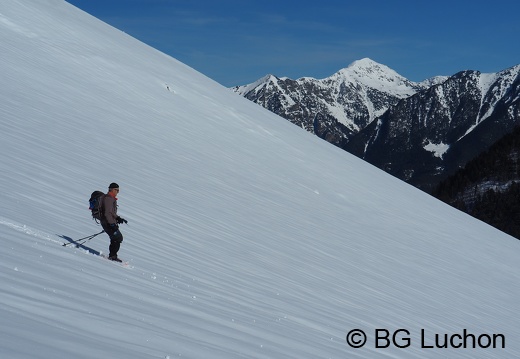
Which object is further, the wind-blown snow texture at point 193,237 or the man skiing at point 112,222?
the man skiing at point 112,222

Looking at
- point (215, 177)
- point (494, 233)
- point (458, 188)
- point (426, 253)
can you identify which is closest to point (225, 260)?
point (215, 177)

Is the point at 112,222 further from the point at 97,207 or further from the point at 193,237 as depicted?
the point at 193,237

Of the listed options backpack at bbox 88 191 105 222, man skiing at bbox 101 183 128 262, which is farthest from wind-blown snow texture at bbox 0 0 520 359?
backpack at bbox 88 191 105 222

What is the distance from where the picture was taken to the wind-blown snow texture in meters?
4.86

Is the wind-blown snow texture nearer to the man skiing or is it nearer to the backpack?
the man skiing

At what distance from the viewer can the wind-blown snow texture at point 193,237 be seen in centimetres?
486

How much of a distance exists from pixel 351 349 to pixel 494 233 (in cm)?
2296

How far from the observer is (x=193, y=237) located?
9492 mm

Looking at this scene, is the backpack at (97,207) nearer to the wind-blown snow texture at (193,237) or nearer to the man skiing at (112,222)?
the man skiing at (112,222)

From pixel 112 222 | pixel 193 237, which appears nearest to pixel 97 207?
pixel 112 222

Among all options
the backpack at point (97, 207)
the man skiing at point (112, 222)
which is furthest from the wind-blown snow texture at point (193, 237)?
the backpack at point (97, 207)

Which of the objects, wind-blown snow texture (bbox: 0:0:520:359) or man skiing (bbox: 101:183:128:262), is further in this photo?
man skiing (bbox: 101:183:128:262)

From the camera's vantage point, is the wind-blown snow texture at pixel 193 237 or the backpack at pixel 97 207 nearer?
the wind-blown snow texture at pixel 193 237

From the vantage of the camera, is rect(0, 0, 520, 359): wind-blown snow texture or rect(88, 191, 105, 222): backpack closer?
rect(0, 0, 520, 359): wind-blown snow texture
